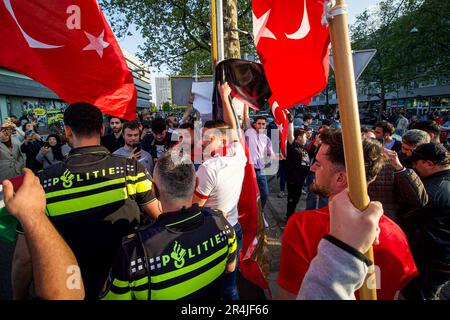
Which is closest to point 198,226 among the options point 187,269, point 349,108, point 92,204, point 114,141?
point 187,269

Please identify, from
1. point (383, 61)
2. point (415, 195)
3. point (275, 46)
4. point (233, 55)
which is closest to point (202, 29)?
point (233, 55)

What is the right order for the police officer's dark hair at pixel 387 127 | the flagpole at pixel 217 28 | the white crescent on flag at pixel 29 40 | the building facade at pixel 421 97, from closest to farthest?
1. the white crescent on flag at pixel 29 40
2. the flagpole at pixel 217 28
3. the police officer's dark hair at pixel 387 127
4. the building facade at pixel 421 97

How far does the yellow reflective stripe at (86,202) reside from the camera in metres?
1.68

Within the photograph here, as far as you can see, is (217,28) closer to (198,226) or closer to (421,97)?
(198,226)

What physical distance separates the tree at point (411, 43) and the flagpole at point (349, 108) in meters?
18.4

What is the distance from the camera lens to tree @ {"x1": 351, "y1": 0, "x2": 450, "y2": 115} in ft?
64.2

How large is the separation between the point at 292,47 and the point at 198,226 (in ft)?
5.79

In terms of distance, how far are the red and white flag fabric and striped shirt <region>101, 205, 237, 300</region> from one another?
134 centimetres

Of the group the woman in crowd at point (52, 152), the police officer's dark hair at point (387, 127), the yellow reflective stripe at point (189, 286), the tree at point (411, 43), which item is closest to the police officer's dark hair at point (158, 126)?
the woman in crowd at point (52, 152)

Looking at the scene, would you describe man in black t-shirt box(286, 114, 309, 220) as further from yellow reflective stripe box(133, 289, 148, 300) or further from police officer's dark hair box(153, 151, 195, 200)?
yellow reflective stripe box(133, 289, 148, 300)

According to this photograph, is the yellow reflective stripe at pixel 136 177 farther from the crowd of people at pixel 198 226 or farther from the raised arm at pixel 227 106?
the raised arm at pixel 227 106

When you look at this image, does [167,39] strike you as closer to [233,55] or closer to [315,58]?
[233,55]
